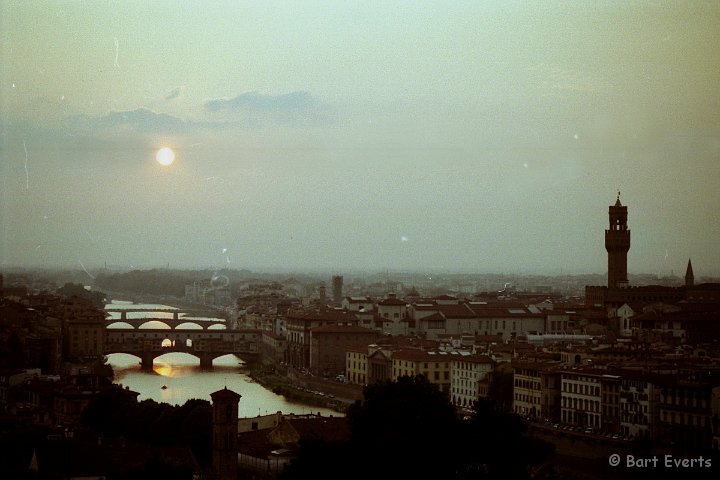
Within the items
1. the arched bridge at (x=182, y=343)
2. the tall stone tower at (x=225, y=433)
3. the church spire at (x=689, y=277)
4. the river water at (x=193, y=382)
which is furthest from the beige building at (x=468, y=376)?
the arched bridge at (x=182, y=343)

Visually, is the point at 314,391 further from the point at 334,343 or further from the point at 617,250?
the point at 617,250

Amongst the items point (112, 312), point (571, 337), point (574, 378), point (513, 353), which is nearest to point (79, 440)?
point (574, 378)

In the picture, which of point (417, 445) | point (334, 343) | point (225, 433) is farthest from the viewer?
point (334, 343)

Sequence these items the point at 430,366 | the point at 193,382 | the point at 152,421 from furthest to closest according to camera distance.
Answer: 1. the point at 193,382
2. the point at 430,366
3. the point at 152,421

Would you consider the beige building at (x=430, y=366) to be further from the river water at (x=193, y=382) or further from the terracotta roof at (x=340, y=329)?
the terracotta roof at (x=340, y=329)

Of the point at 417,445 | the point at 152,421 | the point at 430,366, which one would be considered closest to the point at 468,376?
the point at 430,366

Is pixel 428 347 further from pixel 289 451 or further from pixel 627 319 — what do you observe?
pixel 289 451
